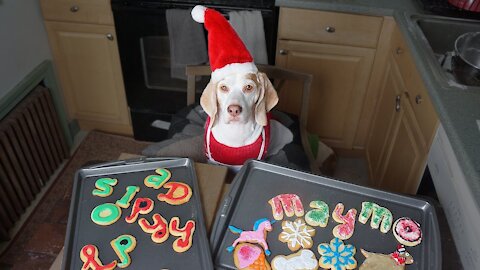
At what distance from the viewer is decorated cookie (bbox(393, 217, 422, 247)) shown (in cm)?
80

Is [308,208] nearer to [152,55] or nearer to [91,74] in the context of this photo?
[152,55]

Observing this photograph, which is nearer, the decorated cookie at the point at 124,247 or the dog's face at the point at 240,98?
the decorated cookie at the point at 124,247

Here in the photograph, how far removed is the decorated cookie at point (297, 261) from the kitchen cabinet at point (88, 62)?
5.04 ft

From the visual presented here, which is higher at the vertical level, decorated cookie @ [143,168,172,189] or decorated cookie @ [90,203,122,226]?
decorated cookie @ [143,168,172,189]

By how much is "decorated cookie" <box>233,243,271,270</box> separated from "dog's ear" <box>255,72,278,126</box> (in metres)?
0.51

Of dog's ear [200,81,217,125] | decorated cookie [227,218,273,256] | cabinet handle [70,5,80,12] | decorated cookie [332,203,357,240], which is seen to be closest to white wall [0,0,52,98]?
cabinet handle [70,5,80,12]

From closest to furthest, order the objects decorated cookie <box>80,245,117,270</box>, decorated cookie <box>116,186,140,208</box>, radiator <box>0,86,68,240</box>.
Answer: decorated cookie <box>80,245,117,270</box> → decorated cookie <box>116,186,140,208</box> → radiator <box>0,86,68,240</box>

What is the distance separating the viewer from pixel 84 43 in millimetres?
2061

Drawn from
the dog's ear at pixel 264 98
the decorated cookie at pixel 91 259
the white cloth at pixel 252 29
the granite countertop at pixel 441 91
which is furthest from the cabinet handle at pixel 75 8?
the decorated cookie at pixel 91 259

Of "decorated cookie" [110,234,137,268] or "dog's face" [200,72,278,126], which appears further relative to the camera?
"dog's face" [200,72,278,126]

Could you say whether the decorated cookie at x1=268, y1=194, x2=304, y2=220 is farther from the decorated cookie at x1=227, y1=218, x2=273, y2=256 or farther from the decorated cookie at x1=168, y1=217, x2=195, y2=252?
the decorated cookie at x1=168, y1=217, x2=195, y2=252

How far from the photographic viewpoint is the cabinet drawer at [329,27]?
1807 millimetres

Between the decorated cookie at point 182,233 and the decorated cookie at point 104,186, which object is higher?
the decorated cookie at point 104,186

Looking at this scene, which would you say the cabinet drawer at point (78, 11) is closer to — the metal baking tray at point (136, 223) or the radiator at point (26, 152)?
the radiator at point (26, 152)
